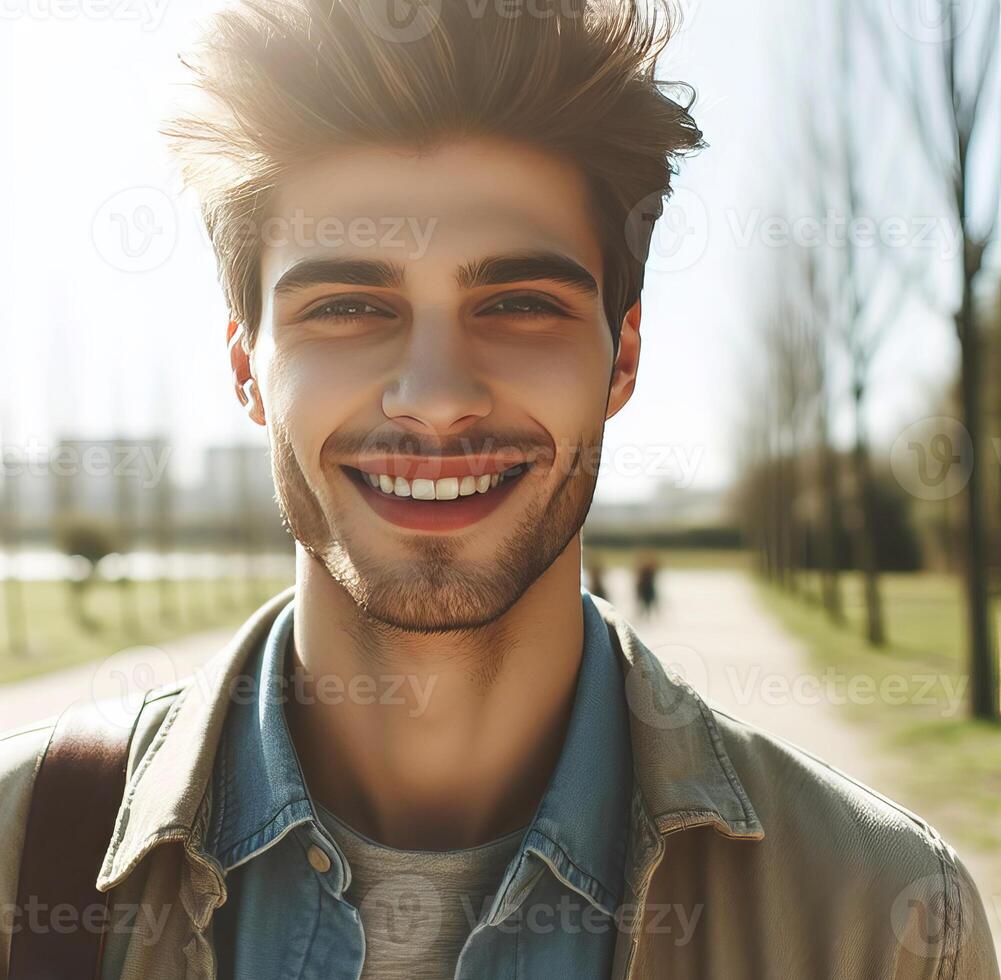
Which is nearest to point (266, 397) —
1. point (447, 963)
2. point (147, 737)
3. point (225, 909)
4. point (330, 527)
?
point (330, 527)

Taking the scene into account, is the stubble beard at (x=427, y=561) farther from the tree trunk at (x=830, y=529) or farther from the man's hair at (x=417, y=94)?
the tree trunk at (x=830, y=529)

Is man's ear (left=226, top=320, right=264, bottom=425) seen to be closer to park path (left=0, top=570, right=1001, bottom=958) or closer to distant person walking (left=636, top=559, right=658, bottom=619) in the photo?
park path (left=0, top=570, right=1001, bottom=958)

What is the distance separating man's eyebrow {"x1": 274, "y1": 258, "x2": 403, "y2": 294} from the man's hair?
0.22 meters

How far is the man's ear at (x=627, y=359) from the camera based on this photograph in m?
2.49

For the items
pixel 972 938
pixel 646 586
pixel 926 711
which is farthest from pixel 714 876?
pixel 646 586

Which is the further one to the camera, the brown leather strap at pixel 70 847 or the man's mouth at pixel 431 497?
the man's mouth at pixel 431 497

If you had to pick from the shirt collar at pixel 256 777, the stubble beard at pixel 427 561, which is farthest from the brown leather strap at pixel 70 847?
the stubble beard at pixel 427 561

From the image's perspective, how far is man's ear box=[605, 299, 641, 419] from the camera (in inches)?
98.0

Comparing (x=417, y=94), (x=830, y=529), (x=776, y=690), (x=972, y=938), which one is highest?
(x=417, y=94)

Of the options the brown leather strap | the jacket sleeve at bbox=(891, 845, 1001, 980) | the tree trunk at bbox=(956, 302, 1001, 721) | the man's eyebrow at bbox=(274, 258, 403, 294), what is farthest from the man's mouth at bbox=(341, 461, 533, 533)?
the tree trunk at bbox=(956, 302, 1001, 721)

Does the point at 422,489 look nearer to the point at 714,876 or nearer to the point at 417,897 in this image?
the point at 417,897

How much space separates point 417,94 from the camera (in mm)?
2082

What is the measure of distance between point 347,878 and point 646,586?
19780 millimetres

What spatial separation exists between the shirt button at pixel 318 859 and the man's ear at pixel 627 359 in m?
1.19
